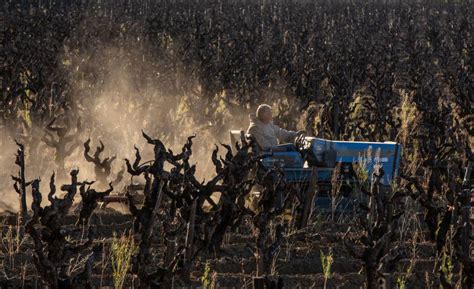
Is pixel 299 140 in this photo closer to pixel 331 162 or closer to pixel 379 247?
pixel 331 162

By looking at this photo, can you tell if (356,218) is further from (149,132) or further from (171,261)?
(149,132)

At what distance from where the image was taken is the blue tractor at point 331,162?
13.0 meters

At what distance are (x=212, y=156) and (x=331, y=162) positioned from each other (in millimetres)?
2920

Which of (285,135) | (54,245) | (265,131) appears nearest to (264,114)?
(265,131)

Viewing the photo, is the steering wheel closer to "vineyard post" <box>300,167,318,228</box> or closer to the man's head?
the man's head

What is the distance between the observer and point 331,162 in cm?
1340

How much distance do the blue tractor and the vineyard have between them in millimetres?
142

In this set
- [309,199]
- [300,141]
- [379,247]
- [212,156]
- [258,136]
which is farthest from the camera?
[300,141]

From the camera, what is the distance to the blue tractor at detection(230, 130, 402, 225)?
42.8 feet

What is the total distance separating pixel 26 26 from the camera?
29.3 m

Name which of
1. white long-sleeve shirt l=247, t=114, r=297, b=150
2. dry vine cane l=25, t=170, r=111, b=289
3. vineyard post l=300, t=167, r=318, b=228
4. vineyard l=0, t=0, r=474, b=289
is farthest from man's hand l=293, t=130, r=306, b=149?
dry vine cane l=25, t=170, r=111, b=289

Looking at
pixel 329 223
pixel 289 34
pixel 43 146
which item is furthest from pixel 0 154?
pixel 289 34

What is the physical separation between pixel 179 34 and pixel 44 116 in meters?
12.9

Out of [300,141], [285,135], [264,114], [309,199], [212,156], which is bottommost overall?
[309,199]
